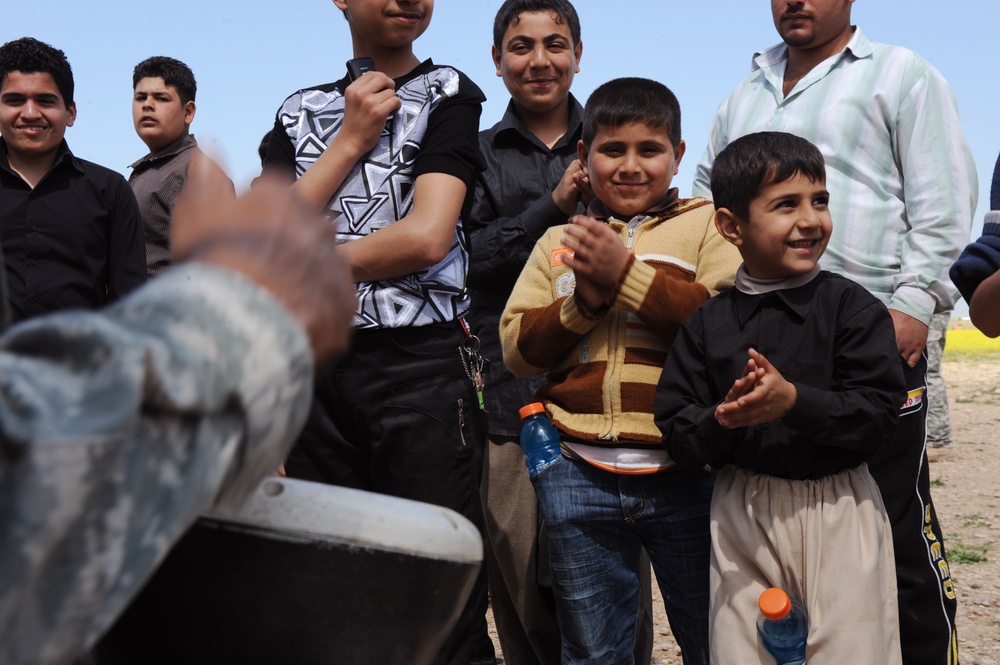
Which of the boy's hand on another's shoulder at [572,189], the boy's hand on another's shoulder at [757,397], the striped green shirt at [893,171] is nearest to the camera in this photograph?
the boy's hand on another's shoulder at [757,397]

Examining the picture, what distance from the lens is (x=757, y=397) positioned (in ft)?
8.43

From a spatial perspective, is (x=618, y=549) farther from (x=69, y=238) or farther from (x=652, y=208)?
(x=69, y=238)

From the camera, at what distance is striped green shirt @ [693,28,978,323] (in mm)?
3389

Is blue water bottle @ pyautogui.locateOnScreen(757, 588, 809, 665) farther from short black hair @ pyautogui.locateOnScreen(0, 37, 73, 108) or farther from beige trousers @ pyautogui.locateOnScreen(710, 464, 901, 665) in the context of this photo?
short black hair @ pyautogui.locateOnScreen(0, 37, 73, 108)

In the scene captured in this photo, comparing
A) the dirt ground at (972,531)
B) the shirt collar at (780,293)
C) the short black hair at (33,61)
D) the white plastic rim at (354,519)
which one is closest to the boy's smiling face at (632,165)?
the shirt collar at (780,293)

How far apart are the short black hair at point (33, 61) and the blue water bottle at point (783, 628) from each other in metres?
4.16

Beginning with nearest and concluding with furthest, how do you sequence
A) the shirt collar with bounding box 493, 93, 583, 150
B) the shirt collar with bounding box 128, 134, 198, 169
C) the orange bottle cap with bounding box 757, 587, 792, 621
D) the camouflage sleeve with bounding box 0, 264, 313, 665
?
the camouflage sleeve with bounding box 0, 264, 313, 665
the orange bottle cap with bounding box 757, 587, 792, 621
the shirt collar with bounding box 493, 93, 583, 150
the shirt collar with bounding box 128, 134, 198, 169

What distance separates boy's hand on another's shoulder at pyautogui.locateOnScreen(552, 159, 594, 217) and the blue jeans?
3.22 ft

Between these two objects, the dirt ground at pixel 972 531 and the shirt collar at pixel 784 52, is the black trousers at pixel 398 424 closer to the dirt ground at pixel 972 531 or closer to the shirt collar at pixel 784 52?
the shirt collar at pixel 784 52

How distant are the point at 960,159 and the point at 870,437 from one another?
121 cm

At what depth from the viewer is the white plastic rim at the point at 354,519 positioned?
1.06 metres

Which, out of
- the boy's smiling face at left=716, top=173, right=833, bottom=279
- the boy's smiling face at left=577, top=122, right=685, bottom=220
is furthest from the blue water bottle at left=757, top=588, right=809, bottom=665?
the boy's smiling face at left=577, top=122, right=685, bottom=220

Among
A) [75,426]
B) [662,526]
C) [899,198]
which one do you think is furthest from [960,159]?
[75,426]

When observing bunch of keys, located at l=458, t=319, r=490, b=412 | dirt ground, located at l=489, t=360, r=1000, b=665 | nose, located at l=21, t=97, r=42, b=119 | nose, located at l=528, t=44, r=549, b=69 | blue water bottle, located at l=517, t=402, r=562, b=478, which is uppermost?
nose, located at l=528, t=44, r=549, b=69
